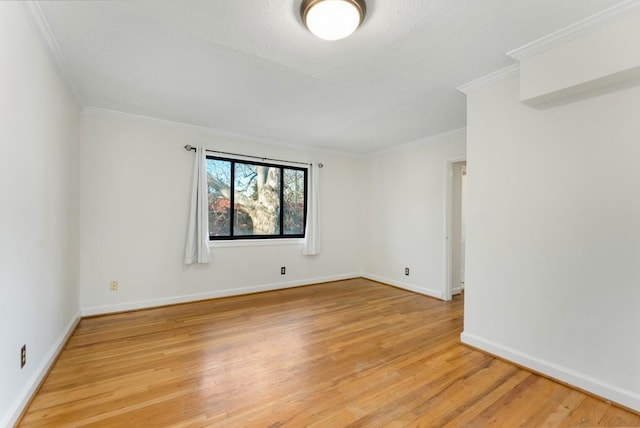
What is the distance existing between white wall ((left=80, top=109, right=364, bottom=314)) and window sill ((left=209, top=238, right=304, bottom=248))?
0.05m

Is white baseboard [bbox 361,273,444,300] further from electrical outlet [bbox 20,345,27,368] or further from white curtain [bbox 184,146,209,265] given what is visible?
electrical outlet [bbox 20,345,27,368]

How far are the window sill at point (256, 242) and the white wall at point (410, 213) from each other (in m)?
1.50

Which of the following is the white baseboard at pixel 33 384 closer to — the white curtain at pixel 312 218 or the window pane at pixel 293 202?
the window pane at pixel 293 202

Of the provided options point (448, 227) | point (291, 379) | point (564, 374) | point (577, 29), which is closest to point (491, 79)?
point (577, 29)

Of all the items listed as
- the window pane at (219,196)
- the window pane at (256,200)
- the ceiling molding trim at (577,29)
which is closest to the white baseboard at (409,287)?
the window pane at (256,200)

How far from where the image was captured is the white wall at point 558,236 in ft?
6.00

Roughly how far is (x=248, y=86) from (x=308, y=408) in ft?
8.59

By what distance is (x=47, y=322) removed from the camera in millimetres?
2152

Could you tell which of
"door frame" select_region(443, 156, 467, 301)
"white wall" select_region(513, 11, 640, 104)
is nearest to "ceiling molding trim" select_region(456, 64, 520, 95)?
"white wall" select_region(513, 11, 640, 104)

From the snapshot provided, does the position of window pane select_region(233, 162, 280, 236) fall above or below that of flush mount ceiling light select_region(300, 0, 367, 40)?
below

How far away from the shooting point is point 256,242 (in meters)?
4.39

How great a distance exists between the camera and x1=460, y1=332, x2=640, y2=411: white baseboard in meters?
1.80

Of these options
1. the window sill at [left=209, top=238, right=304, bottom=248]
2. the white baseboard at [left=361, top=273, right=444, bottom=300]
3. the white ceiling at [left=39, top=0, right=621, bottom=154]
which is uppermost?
the white ceiling at [left=39, top=0, right=621, bottom=154]

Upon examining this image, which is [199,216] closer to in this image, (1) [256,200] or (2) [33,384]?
(1) [256,200]
